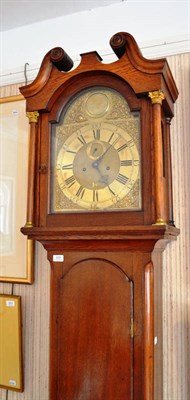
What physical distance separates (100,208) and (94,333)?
36 cm

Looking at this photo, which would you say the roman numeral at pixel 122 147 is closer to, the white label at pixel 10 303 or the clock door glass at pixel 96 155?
the clock door glass at pixel 96 155

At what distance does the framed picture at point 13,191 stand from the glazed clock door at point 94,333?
448mm

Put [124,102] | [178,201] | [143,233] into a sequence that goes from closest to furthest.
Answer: [143,233], [124,102], [178,201]

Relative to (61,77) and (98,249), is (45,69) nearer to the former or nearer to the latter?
(61,77)

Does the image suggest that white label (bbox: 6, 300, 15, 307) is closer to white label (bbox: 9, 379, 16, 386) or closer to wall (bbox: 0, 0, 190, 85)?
white label (bbox: 9, 379, 16, 386)

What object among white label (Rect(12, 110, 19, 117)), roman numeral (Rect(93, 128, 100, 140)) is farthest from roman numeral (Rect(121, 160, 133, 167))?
white label (Rect(12, 110, 19, 117))

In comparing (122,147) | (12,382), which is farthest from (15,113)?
(12,382)

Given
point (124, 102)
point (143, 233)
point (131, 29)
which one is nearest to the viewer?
point (143, 233)

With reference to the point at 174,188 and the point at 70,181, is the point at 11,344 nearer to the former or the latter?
the point at 70,181

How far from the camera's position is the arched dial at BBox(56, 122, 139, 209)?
107cm

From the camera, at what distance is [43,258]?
1493 mm

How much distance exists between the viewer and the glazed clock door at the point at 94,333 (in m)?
1.02

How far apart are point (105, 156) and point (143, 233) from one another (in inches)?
10.4

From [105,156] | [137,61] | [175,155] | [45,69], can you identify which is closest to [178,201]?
[175,155]
